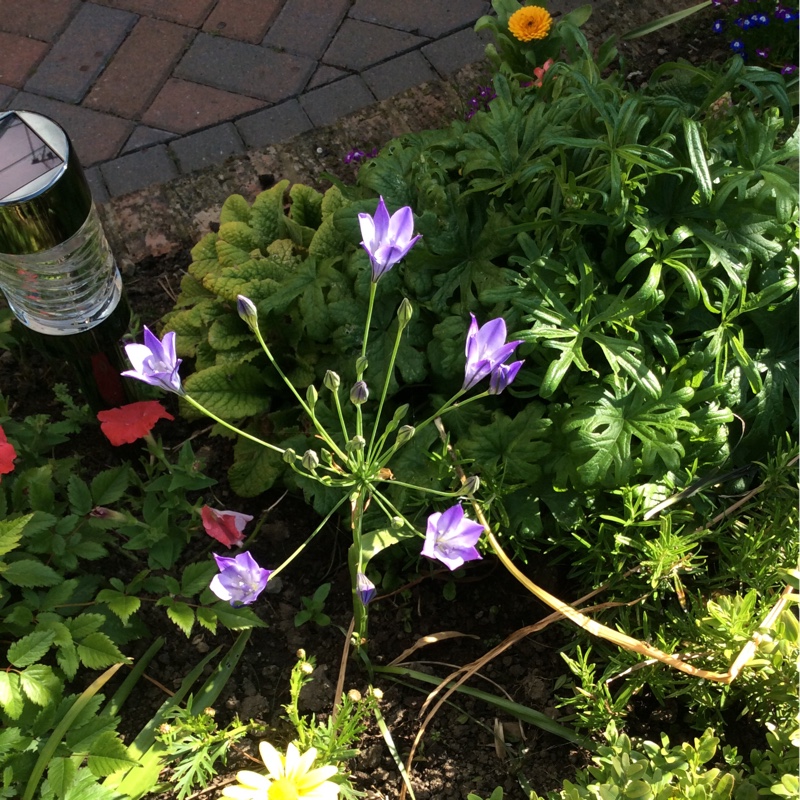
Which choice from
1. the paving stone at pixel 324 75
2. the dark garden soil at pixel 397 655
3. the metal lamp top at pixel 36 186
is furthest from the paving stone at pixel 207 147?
the metal lamp top at pixel 36 186

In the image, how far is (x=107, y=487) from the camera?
2.00 meters

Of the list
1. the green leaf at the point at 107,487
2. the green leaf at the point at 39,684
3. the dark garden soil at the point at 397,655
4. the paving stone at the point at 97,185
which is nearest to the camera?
the green leaf at the point at 39,684

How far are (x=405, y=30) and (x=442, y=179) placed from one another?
4.61ft

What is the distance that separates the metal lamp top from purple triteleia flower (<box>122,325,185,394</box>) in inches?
14.2

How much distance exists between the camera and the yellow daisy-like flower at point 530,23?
2.54m

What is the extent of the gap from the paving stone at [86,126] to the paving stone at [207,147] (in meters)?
0.19

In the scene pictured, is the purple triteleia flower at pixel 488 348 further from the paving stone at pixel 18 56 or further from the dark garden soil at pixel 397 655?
the paving stone at pixel 18 56

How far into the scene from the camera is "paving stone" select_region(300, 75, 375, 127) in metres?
3.01

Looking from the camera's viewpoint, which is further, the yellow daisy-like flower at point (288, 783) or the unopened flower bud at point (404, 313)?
the unopened flower bud at point (404, 313)

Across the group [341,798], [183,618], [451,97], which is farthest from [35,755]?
[451,97]

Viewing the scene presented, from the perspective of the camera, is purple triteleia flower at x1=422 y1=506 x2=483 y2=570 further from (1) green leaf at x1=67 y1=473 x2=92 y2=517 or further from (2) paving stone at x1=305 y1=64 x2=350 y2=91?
(2) paving stone at x1=305 y1=64 x2=350 y2=91

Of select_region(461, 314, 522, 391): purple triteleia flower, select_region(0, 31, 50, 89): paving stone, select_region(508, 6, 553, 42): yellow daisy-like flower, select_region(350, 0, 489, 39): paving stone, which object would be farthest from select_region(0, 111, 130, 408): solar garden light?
select_region(350, 0, 489, 39): paving stone

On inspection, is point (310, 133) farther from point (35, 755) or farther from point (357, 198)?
point (35, 755)

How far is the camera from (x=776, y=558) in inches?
73.2
